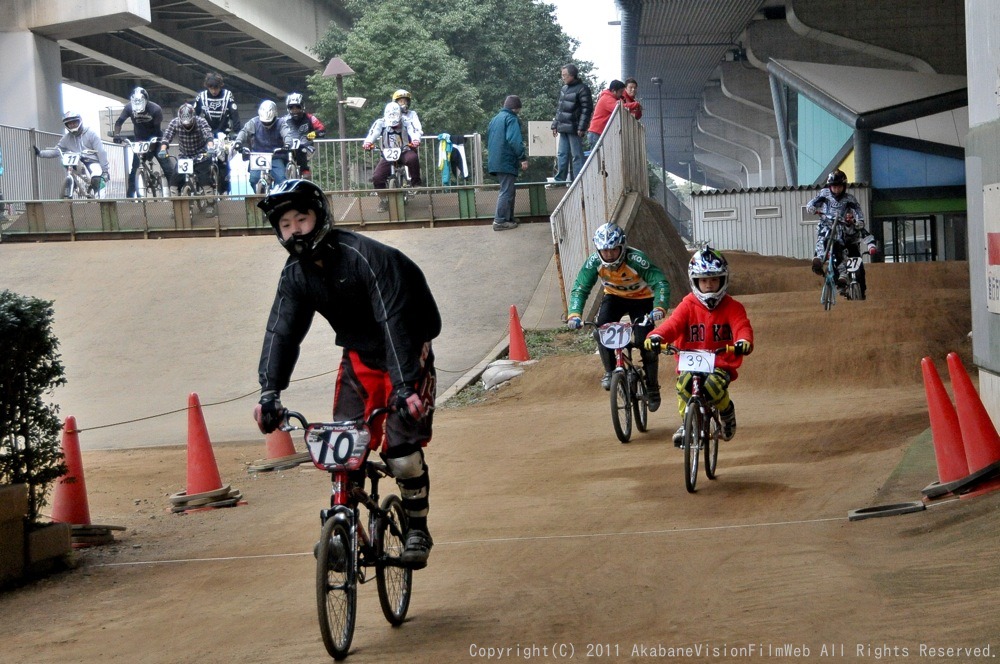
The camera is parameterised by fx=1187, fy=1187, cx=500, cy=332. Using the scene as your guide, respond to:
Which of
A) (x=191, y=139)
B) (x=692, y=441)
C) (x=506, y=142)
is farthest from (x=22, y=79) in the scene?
(x=692, y=441)

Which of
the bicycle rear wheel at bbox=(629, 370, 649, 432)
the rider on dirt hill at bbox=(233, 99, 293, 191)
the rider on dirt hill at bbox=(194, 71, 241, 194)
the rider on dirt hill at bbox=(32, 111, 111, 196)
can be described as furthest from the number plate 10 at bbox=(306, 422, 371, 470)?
the rider on dirt hill at bbox=(32, 111, 111, 196)

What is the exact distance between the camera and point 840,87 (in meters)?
39.2

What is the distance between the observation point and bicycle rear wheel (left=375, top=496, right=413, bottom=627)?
5.46 metres

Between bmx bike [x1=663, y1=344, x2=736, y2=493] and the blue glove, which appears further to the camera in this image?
the blue glove

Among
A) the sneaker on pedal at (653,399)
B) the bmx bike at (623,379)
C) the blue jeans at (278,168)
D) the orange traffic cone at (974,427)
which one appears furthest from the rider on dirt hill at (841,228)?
the orange traffic cone at (974,427)

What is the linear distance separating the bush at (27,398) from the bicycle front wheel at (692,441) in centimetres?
432

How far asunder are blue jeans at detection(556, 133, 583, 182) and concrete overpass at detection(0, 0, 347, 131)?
18530 millimetres

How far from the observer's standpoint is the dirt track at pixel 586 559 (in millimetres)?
5273

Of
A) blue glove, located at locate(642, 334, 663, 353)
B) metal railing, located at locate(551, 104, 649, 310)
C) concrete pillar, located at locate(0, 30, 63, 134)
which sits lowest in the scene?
blue glove, located at locate(642, 334, 663, 353)

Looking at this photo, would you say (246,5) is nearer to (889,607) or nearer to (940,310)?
(940,310)

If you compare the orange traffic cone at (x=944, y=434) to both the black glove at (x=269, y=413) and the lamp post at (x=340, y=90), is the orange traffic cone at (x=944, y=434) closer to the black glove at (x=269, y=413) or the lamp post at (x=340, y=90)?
the black glove at (x=269, y=413)

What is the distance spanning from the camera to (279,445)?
1155cm

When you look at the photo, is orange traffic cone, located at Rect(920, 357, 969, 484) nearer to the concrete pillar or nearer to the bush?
the bush

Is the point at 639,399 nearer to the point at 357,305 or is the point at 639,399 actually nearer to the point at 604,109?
the point at 357,305
